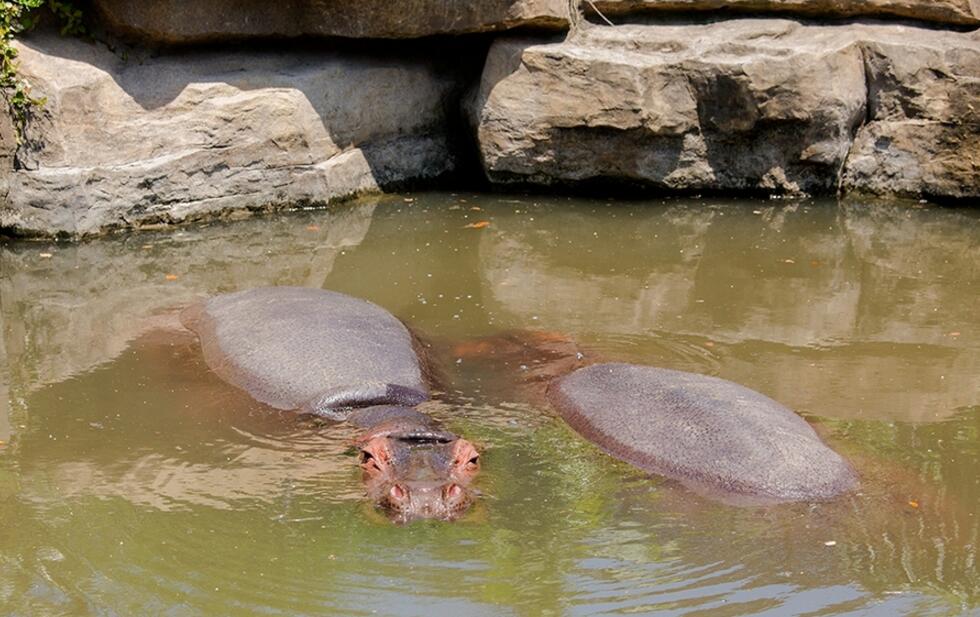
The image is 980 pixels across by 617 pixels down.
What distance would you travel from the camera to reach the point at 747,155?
12086 millimetres

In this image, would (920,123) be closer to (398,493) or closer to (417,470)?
(417,470)

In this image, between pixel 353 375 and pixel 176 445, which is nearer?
pixel 176 445

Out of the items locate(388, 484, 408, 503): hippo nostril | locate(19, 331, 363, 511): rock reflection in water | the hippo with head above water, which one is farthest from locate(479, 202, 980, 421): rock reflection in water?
locate(388, 484, 408, 503): hippo nostril

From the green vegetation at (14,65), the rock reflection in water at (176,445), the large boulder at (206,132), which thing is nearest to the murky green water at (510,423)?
the rock reflection in water at (176,445)

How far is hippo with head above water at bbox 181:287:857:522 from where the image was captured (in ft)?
20.4

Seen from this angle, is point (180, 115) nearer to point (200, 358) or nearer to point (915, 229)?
point (200, 358)

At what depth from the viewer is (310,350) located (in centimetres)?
763

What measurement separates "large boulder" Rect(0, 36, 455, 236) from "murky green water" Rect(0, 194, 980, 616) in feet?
0.93

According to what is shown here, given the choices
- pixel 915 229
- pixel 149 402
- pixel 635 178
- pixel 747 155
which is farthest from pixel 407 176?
pixel 149 402

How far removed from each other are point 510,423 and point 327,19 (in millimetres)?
5457

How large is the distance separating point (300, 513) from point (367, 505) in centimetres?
29

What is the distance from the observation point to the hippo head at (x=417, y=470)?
5.98 metres

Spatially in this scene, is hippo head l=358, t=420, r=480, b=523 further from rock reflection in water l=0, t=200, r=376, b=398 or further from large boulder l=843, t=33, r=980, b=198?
large boulder l=843, t=33, r=980, b=198

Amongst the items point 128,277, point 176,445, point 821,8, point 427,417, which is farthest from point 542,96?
point 176,445
